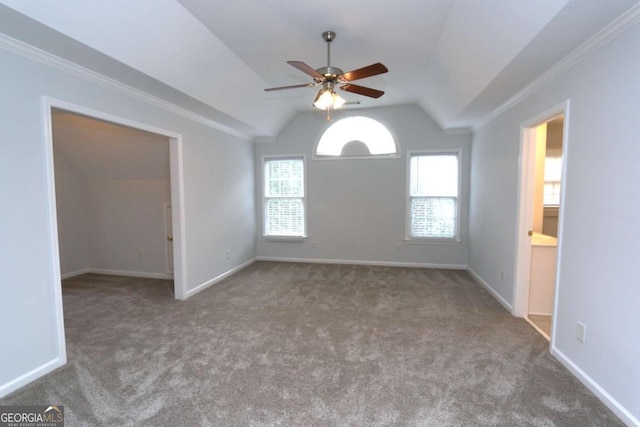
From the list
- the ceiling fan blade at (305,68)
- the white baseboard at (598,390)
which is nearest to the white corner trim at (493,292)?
the white baseboard at (598,390)

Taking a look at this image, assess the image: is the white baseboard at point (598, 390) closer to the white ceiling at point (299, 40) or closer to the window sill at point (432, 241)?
the white ceiling at point (299, 40)

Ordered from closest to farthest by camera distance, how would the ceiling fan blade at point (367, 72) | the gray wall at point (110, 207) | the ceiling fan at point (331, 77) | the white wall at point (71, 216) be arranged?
1. the ceiling fan blade at point (367, 72)
2. the ceiling fan at point (331, 77)
3. the gray wall at point (110, 207)
4. the white wall at point (71, 216)

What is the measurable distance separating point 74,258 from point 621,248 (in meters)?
6.76

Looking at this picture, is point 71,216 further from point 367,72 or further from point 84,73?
point 367,72

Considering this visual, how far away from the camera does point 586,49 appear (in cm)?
202

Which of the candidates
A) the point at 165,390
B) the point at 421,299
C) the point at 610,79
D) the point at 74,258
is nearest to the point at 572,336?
the point at 421,299

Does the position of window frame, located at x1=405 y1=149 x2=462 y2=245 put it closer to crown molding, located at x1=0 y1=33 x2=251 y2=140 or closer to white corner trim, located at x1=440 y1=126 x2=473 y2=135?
white corner trim, located at x1=440 y1=126 x2=473 y2=135

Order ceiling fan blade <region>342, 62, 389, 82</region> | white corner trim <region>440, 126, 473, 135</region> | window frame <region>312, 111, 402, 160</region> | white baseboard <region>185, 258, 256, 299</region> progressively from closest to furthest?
ceiling fan blade <region>342, 62, 389, 82</region>
white baseboard <region>185, 258, 256, 299</region>
white corner trim <region>440, 126, 473, 135</region>
window frame <region>312, 111, 402, 160</region>

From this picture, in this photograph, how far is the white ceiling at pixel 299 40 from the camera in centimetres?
184

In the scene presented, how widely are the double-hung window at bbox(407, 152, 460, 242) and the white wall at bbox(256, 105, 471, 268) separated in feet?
0.43

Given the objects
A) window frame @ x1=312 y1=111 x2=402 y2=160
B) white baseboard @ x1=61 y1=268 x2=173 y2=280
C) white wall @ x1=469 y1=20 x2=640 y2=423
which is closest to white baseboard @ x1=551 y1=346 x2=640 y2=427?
white wall @ x1=469 y1=20 x2=640 y2=423

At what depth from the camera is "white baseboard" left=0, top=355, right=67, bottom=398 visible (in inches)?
76.2

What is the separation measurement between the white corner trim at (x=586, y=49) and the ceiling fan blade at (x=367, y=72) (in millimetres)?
1383

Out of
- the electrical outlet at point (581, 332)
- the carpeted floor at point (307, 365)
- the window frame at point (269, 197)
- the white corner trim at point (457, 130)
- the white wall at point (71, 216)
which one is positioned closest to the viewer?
the carpeted floor at point (307, 365)
